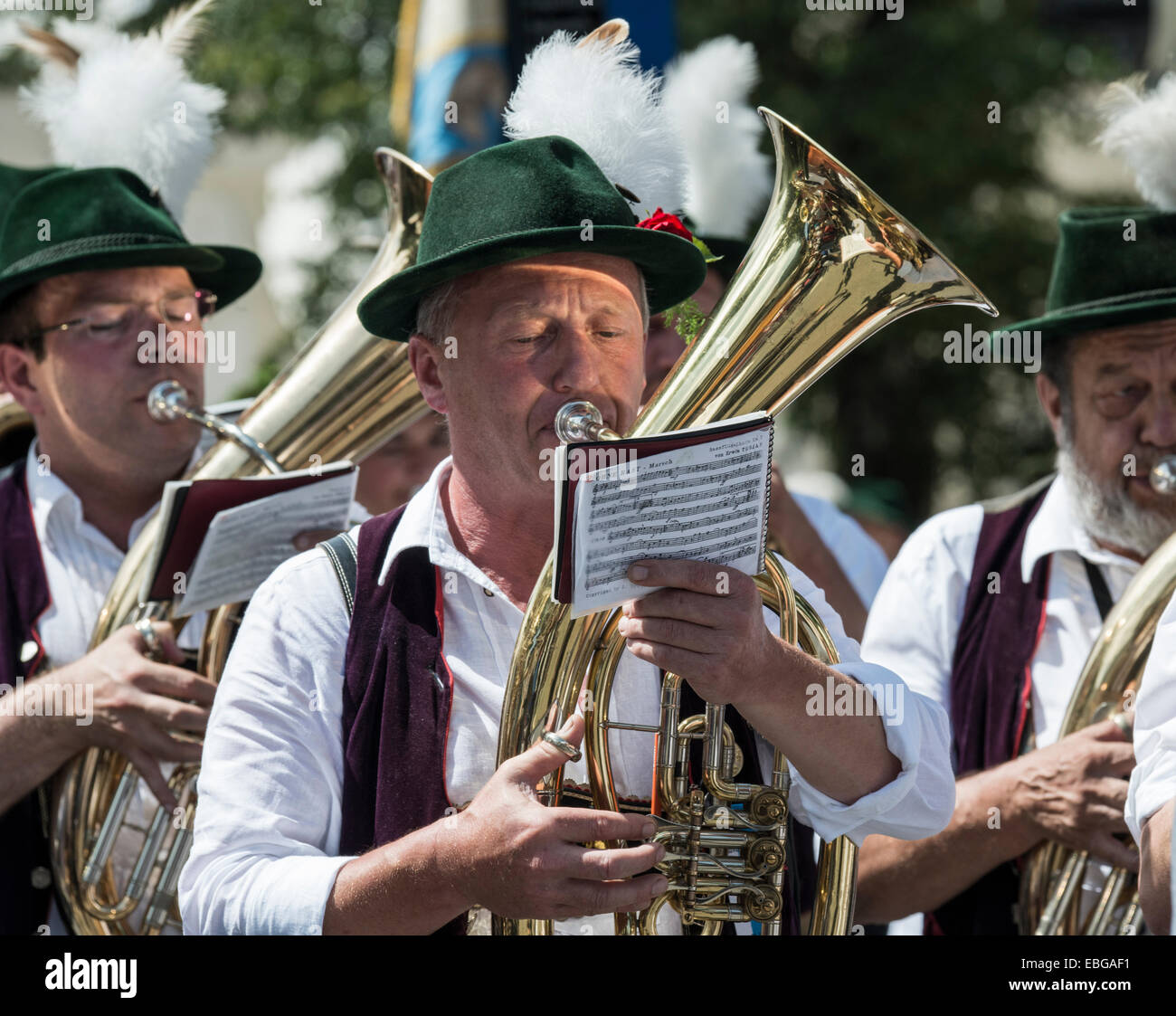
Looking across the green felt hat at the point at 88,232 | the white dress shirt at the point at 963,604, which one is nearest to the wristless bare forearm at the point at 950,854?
the white dress shirt at the point at 963,604

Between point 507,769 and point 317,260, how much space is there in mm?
8174

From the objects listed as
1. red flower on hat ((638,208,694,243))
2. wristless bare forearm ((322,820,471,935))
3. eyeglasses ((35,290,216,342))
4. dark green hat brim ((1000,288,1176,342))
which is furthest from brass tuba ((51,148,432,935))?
dark green hat brim ((1000,288,1176,342))

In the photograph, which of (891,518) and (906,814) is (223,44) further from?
(906,814)

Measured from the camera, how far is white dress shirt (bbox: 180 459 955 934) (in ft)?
7.45

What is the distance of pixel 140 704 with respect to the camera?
291 cm

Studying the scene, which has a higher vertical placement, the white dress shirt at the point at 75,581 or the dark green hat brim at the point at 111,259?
the dark green hat brim at the point at 111,259

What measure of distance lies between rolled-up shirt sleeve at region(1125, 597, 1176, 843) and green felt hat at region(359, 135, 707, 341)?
3.17 feet

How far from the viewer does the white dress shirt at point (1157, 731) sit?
222 centimetres

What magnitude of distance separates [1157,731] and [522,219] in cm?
121

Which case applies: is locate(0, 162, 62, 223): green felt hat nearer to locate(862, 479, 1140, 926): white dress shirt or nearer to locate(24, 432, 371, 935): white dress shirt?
locate(24, 432, 371, 935): white dress shirt

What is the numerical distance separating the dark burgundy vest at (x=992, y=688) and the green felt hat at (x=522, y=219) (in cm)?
123

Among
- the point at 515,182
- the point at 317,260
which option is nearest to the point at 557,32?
the point at 515,182

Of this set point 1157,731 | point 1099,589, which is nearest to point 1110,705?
point 1099,589

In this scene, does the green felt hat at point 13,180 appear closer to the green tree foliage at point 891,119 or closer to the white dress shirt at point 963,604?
the white dress shirt at point 963,604
